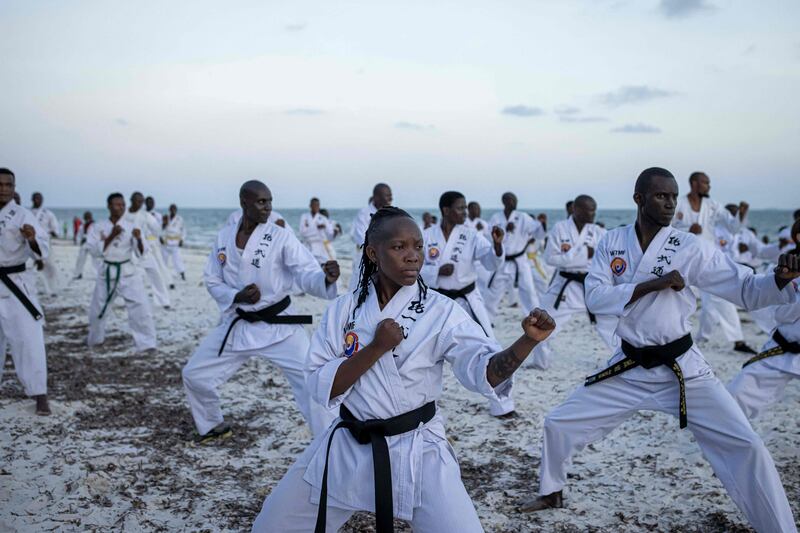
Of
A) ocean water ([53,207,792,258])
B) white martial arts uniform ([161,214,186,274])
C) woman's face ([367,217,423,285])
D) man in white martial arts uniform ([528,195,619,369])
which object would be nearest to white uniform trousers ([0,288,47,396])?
woman's face ([367,217,423,285])

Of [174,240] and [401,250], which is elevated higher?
[401,250]

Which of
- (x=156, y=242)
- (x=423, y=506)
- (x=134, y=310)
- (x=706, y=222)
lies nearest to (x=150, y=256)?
(x=134, y=310)

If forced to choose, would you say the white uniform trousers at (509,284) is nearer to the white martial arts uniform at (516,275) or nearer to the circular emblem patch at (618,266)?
the white martial arts uniform at (516,275)

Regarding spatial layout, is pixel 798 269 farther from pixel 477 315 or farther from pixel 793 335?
pixel 477 315

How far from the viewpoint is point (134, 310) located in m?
8.74

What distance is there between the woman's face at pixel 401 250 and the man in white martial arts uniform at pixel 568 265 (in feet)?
17.2

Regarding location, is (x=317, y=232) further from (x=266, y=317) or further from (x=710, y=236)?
(x=266, y=317)

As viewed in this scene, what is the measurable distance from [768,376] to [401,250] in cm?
336

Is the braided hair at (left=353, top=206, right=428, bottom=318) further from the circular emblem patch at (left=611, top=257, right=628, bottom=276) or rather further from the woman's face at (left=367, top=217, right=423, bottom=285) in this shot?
the circular emblem patch at (left=611, top=257, right=628, bottom=276)

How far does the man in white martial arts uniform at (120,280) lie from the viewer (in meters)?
8.74

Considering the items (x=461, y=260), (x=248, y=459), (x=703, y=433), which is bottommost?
(x=248, y=459)

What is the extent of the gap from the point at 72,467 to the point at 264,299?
73.8 inches

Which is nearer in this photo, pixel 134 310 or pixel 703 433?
pixel 703 433

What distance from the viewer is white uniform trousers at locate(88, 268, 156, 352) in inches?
344
